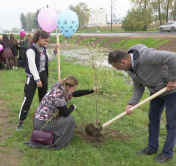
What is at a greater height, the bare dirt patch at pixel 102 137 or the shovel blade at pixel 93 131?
the shovel blade at pixel 93 131

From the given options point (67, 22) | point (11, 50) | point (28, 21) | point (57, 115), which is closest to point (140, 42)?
point (11, 50)

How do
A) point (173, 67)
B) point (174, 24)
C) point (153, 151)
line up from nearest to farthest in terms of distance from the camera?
point (173, 67)
point (153, 151)
point (174, 24)

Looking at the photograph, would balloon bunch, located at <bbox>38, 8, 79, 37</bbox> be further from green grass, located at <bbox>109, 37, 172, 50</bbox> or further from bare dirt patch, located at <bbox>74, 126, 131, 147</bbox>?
green grass, located at <bbox>109, 37, 172, 50</bbox>

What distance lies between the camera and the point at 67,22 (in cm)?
470

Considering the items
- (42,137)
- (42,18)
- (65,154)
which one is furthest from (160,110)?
(42,18)

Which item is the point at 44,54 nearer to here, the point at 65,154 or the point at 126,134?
the point at 65,154

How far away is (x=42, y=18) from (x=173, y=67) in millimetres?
3430

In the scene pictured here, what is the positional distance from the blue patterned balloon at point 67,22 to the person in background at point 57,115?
77.0 inches

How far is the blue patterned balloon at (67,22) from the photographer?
15.3 ft

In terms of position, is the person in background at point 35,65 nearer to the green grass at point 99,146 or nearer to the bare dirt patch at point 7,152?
the bare dirt patch at point 7,152

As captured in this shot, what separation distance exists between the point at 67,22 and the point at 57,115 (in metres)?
2.31

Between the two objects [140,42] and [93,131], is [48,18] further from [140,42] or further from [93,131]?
[140,42]

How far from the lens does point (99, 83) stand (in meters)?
3.65

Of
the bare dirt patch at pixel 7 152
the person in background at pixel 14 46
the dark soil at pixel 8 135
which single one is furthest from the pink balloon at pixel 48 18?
the person in background at pixel 14 46
